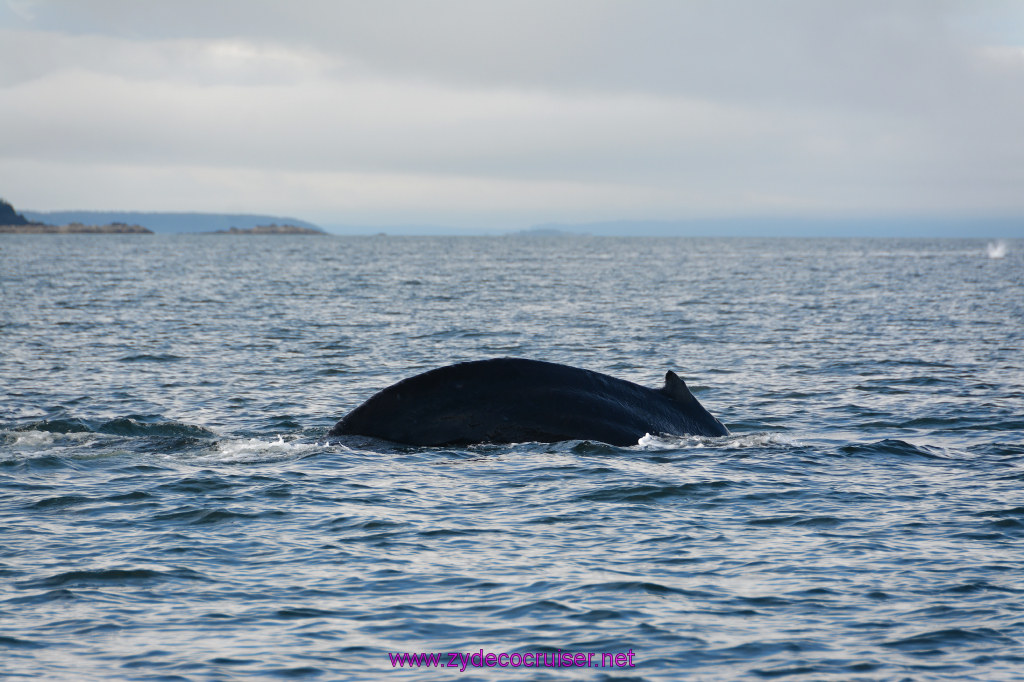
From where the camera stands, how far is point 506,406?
12.6 metres

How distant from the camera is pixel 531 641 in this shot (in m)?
8.03

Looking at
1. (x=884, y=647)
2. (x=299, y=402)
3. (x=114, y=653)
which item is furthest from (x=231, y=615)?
(x=299, y=402)

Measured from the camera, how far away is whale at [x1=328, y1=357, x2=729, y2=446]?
1224cm

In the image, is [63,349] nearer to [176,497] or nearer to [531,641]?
[176,497]

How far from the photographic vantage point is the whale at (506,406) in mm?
12242

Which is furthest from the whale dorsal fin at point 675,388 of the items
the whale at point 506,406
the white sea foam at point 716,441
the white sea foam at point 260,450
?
the white sea foam at point 260,450

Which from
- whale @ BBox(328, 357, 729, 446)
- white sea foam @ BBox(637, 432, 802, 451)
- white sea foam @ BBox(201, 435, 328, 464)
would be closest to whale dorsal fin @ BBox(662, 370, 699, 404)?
whale @ BBox(328, 357, 729, 446)

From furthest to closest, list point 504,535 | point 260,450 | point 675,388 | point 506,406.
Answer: point 260,450, point 675,388, point 506,406, point 504,535

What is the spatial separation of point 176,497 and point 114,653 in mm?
4576

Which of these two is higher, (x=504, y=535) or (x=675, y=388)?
(x=675, y=388)

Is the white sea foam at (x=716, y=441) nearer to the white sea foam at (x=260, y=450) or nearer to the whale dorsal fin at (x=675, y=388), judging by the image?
the whale dorsal fin at (x=675, y=388)

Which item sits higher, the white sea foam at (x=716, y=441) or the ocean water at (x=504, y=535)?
the white sea foam at (x=716, y=441)

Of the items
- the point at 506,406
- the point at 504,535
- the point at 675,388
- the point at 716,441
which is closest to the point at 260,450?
the point at 506,406

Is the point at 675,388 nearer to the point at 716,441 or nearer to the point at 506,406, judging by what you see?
the point at 716,441
